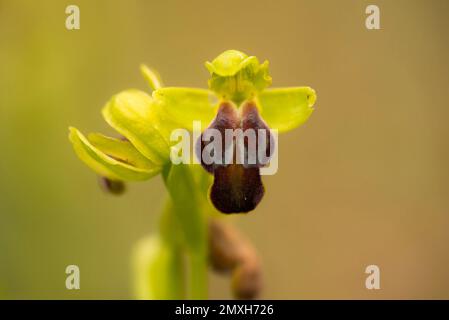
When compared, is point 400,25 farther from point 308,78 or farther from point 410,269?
point 410,269

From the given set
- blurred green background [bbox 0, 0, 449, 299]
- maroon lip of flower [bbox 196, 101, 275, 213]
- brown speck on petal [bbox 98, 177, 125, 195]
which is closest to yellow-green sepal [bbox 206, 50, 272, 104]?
maroon lip of flower [bbox 196, 101, 275, 213]

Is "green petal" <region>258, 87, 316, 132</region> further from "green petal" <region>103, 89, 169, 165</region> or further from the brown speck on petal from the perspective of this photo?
the brown speck on petal

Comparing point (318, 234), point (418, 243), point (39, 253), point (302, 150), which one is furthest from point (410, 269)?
point (39, 253)

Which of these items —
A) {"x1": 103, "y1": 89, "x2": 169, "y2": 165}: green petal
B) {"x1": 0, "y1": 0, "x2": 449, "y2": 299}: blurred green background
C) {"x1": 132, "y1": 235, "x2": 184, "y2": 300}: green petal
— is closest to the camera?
{"x1": 103, "y1": 89, "x2": 169, "y2": 165}: green petal

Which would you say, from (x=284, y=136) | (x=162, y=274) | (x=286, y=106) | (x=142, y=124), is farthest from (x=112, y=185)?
(x=284, y=136)

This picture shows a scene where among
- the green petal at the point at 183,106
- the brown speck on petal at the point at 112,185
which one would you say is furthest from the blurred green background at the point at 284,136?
the green petal at the point at 183,106

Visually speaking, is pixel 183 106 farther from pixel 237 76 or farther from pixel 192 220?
pixel 192 220
